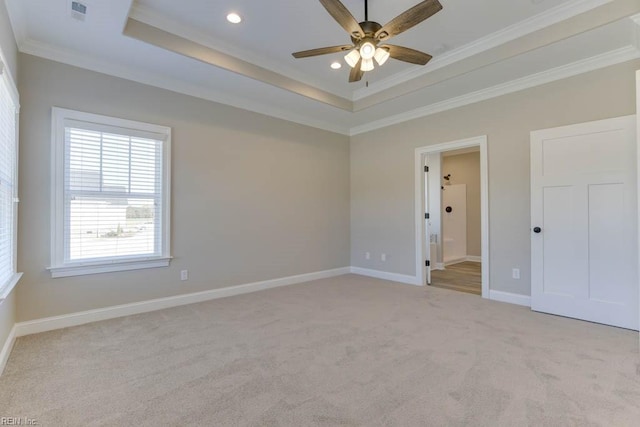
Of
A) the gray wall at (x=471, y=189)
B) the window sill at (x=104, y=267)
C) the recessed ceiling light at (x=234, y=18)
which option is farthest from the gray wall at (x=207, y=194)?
the gray wall at (x=471, y=189)

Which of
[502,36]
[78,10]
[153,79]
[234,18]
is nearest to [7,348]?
[78,10]

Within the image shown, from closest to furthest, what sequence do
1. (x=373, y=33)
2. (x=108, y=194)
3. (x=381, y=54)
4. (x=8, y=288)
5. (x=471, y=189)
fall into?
(x=8, y=288) < (x=373, y=33) < (x=381, y=54) < (x=108, y=194) < (x=471, y=189)

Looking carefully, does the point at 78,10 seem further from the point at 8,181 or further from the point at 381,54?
the point at 381,54

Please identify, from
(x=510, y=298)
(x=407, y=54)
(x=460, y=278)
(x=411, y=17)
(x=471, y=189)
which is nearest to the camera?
(x=411, y=17)

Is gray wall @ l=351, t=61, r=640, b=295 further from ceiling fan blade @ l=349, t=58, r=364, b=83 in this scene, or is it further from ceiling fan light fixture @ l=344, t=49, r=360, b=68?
ceiling fan light fixture @ l=344, t=49, r=360, b=68

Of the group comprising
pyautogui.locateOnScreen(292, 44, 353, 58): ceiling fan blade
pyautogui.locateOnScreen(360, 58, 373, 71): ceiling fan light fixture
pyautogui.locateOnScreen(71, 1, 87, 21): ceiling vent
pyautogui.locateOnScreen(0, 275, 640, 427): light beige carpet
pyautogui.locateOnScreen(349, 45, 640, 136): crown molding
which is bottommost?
pyautogui.locateOnScreen(0, 275, 640, 427): light beige carpet

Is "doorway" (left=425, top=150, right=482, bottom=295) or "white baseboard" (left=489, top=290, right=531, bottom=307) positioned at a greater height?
"doorway" (left=425, top=150, right=482, bottom=295)

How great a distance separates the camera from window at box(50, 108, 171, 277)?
3.12m

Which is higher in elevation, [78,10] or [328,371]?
[78,10]

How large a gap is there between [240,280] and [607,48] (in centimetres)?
499

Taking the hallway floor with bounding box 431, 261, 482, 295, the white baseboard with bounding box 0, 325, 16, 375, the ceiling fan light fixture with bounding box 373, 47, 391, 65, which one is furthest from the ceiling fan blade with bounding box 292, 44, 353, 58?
the hallway floor with bounding box 431, 261, 482, 295

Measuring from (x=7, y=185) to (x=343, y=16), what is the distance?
2.92 meters

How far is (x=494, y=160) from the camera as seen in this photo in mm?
4105

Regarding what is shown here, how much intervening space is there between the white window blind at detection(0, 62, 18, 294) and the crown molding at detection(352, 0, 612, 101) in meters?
4.01
